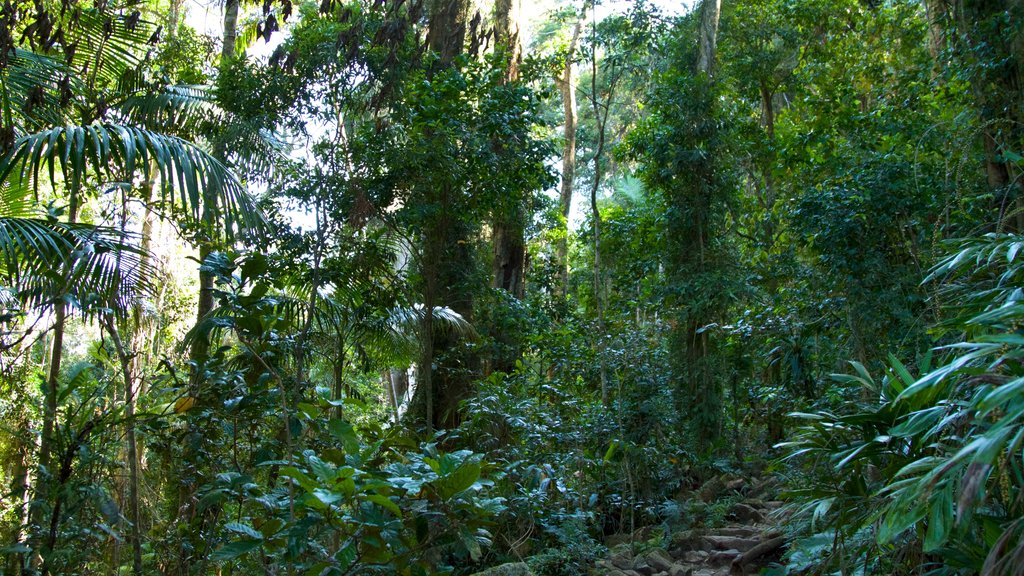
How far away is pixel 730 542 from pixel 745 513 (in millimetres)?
1034

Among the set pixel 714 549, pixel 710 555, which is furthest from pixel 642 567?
pixel 714 549

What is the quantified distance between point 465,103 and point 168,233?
291 inches

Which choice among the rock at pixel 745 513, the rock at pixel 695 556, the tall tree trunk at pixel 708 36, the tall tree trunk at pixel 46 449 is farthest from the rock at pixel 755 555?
the tall tree trunk at pixel 708 36

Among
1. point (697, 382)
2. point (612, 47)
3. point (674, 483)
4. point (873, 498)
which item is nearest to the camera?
point (873, 498)

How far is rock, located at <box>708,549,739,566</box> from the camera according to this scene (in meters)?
5.31

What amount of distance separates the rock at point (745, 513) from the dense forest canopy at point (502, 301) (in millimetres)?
139

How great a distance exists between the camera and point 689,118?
920 centimetres

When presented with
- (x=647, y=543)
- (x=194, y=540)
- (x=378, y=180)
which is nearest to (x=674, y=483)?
(x=647, y=543)

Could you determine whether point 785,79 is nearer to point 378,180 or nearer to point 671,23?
point 671,23

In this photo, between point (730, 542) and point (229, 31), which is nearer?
point (730, 542)

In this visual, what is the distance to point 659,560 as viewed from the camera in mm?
5516

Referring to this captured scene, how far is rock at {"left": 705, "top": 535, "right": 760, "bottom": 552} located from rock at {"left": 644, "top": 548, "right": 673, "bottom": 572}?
35 centimetres

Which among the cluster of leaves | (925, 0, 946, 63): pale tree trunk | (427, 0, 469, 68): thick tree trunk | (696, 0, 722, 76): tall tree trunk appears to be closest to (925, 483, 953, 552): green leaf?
the cluster of leaves

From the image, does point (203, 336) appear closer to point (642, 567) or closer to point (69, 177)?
point (69, 177)
